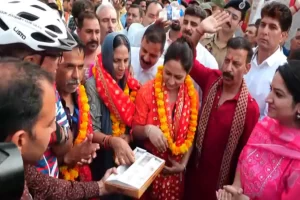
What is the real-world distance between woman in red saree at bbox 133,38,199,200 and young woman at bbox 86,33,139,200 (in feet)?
0.37

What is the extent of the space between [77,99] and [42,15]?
0.57 meters

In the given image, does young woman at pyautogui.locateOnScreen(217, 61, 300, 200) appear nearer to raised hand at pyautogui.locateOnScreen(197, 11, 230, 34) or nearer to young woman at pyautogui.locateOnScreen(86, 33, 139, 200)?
young woman at pyautogui.locateOnScreen(86, 33, 139, 200)

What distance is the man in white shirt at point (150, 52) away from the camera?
3.29 metres

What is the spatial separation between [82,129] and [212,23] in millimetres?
1403

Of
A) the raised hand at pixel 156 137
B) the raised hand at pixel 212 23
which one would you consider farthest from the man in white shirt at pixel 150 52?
the raised hand at pixel 156 137

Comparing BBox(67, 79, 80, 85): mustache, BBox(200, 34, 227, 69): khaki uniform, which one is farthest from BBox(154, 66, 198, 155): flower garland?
BBox(200, 34, 227, 69): khaki uniform

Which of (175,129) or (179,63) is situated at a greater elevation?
(179,63)

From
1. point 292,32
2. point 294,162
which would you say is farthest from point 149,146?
point 292,32

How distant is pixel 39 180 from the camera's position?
68.0 inches

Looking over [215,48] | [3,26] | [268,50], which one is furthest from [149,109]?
[215,48]

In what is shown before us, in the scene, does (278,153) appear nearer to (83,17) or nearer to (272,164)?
(272,164)

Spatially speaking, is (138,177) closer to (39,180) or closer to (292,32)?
(39,180)

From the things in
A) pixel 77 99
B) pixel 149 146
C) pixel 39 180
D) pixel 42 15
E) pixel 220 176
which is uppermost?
pixel 42 15

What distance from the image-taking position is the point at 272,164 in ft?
7.06
